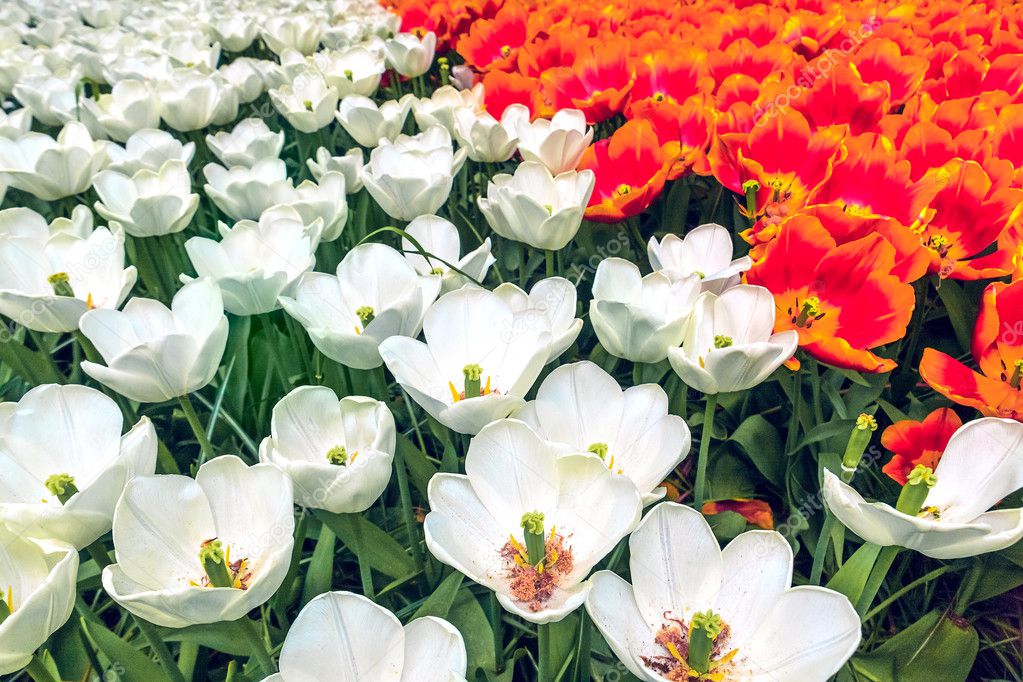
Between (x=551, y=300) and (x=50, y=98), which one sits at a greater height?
(x=551, y=300)

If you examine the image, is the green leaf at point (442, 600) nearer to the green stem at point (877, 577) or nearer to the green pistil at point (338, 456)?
the green pistil at point (338, 456)

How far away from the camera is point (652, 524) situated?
78cm

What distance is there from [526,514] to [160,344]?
0.49 meters

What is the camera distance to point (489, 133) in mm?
1720

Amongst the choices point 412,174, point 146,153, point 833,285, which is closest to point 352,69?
point 146,153

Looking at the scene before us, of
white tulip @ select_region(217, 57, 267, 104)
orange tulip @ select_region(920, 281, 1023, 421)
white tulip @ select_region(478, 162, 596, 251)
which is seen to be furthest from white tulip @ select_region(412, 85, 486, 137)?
orange tulip @ select_region(920, 281, 1023, 421)

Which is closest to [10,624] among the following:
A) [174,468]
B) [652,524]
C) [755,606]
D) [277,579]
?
[277,579]

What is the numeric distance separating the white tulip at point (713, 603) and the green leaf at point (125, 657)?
53cm

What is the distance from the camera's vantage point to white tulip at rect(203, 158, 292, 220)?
150cm

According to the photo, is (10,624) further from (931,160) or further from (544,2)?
(544,2)

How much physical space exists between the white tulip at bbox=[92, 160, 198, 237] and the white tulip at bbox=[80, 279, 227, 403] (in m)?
0.37

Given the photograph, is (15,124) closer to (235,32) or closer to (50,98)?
(50,98)

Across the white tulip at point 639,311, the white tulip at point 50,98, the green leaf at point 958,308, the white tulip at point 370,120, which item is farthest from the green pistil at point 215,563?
the white tulip at point 50,98

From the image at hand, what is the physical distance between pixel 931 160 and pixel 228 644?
1.38 m
